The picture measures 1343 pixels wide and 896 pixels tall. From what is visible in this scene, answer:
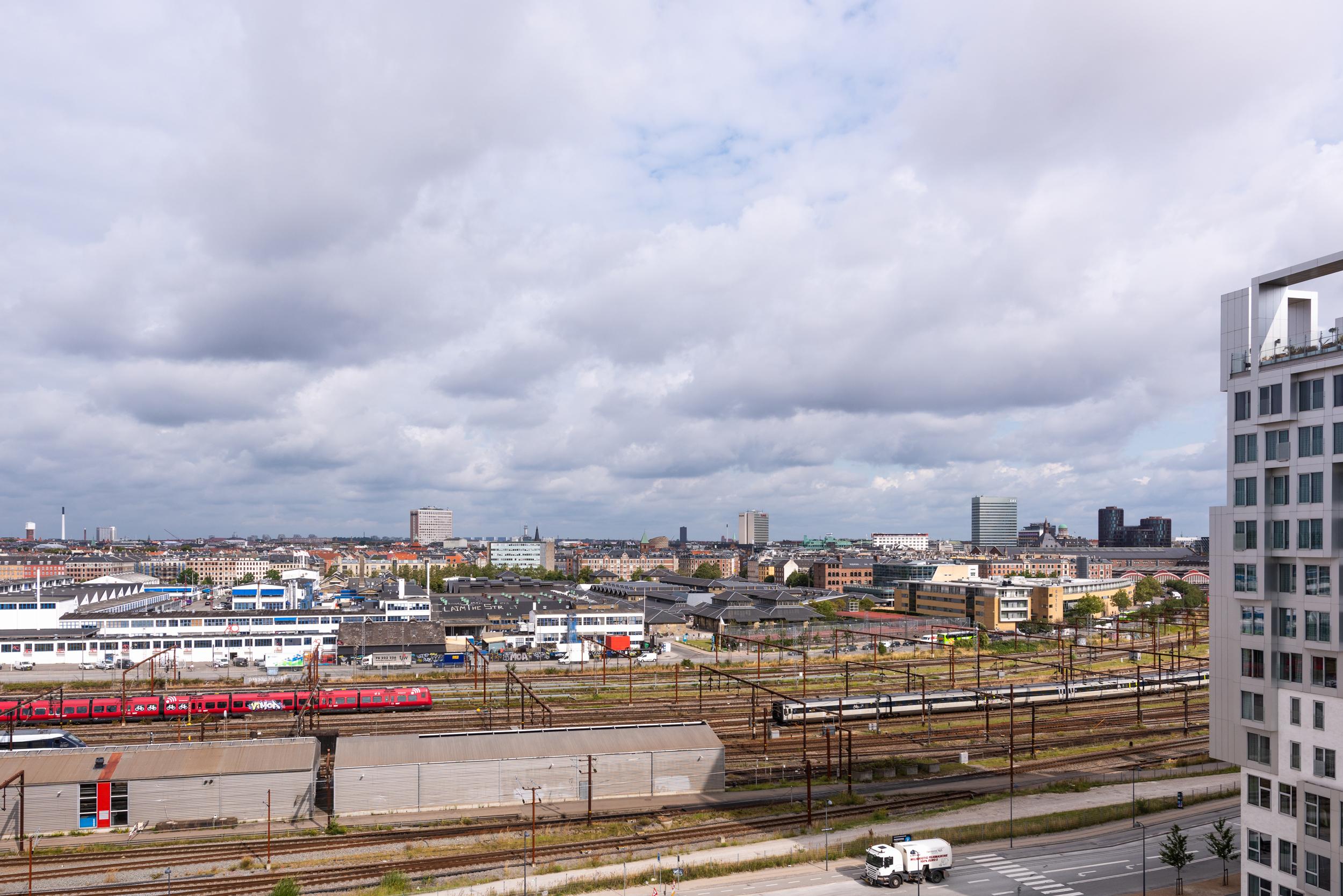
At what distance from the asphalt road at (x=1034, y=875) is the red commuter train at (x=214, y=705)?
129 ft

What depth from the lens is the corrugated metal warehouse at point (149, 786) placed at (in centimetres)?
3994

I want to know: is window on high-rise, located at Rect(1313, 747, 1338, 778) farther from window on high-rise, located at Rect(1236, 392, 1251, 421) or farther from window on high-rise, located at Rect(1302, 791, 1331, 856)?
window on high-rise, located at Rect(1236, 392, 1251, 421)

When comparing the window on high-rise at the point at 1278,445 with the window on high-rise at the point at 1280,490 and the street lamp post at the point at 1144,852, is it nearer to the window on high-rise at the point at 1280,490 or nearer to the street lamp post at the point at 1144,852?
the window on high-rise at the point at 1280,490

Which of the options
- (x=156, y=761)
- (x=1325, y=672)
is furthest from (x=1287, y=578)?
(x=156, y=761)

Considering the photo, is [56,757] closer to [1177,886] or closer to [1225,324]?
[1177,886]

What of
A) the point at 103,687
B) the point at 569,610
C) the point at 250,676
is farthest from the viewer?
the point at 569,610

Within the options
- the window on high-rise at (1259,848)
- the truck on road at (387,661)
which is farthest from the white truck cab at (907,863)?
the truck on road at (387,661)

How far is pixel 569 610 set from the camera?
365ft

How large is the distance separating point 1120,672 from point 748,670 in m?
37.4

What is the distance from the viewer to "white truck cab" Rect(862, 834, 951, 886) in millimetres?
33219

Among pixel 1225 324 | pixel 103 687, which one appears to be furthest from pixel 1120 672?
pixel 103 687

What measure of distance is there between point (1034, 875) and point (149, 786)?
130 ft

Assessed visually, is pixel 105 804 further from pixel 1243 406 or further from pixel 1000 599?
pixel 1000 599

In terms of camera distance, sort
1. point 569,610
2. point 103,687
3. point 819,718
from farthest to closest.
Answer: point 569,610 < point 103,687 < point 819,718
